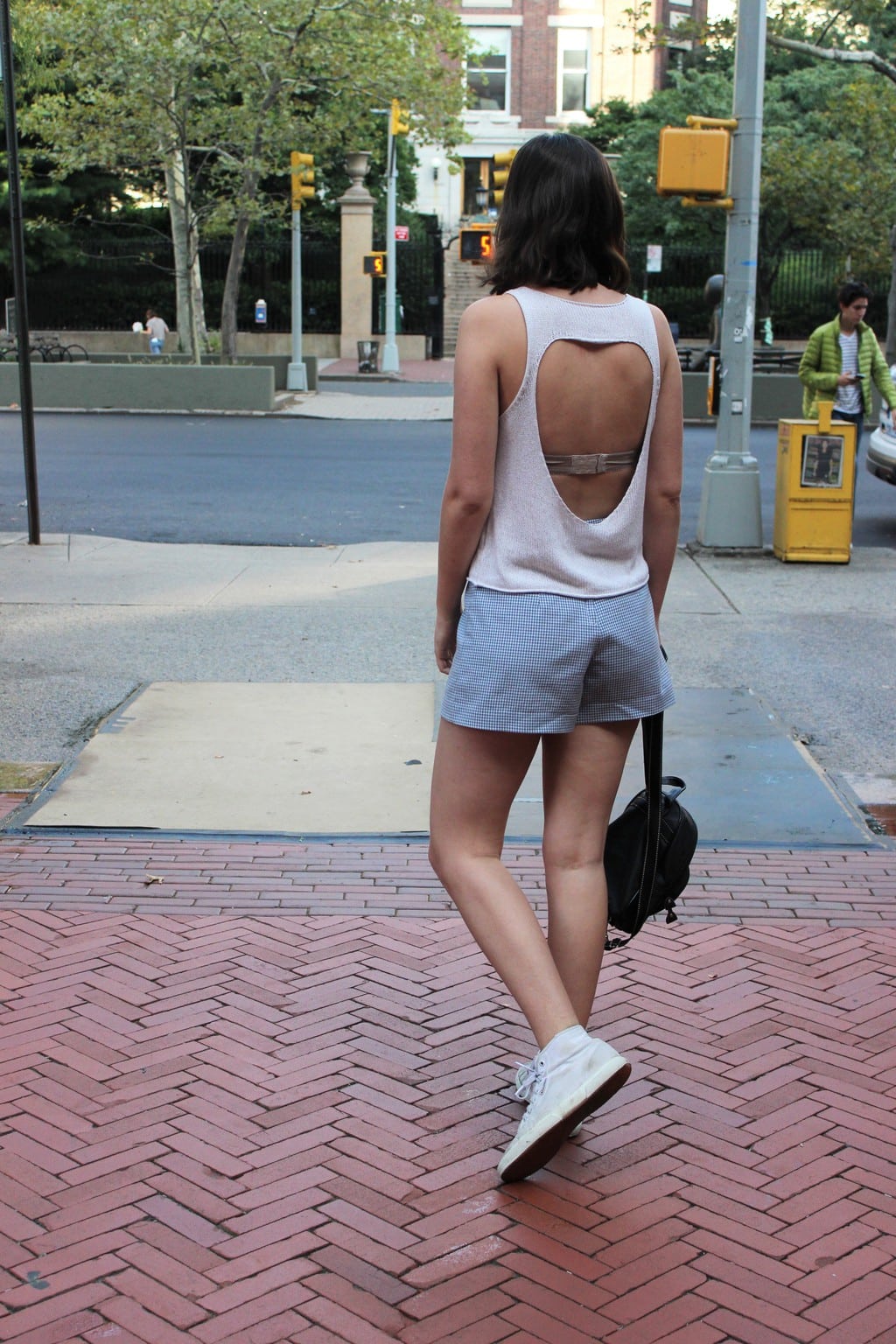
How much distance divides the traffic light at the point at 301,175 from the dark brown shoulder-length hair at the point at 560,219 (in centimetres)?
2494

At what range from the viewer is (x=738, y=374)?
11.1 metres

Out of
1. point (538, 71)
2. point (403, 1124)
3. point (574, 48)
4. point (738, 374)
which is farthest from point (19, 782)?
point (574, 48)

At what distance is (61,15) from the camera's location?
24094mm

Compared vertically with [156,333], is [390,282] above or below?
above

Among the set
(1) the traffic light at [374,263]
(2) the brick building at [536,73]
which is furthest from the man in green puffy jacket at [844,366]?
(2) the brick building at [536,73]

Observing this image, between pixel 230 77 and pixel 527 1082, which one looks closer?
pixel 527 1082

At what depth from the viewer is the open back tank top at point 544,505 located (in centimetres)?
290

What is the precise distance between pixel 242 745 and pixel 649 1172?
333 centimetres

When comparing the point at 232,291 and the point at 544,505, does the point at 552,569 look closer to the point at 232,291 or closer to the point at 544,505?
the point at 544,505

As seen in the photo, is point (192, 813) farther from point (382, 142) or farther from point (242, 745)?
point (382, 142)

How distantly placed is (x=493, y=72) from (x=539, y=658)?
48.8 meters

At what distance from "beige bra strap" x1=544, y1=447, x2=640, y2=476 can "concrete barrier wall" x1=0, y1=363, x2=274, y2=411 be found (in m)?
22.4

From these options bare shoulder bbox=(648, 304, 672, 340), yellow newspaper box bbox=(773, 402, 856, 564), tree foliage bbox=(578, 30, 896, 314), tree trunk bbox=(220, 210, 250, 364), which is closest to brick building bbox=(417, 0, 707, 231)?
tree foliage bbox=(578, 30, 896, 314)

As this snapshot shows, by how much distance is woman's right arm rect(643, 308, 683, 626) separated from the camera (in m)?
3.08
